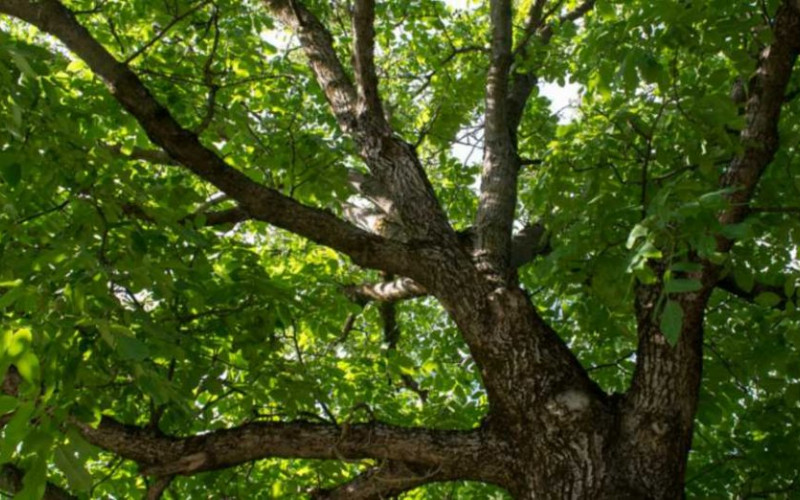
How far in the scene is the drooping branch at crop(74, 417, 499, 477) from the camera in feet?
12.6

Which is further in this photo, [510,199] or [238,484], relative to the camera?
[510,199]

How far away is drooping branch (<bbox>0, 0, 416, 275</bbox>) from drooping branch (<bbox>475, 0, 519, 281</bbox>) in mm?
811

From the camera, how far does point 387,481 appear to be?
3.90m

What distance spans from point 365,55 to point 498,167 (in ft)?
4.08

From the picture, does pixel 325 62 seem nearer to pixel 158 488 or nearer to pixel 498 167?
pixel 498 167

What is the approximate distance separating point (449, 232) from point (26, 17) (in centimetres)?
253

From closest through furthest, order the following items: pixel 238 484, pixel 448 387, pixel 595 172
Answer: pixel 595 172, pixel 238 484, pixel 448 387

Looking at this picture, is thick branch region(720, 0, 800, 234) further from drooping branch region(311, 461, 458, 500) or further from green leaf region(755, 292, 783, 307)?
drooping branch region(311, 461, 458, 500)

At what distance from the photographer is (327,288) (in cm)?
561

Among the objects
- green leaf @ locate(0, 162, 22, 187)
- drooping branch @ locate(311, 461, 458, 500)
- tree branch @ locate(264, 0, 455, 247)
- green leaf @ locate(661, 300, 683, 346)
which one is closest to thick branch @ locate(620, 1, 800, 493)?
drooping branch @ locate(311, 461, 458, 500)

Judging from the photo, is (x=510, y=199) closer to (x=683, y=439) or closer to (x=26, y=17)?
(x=683, y=439)

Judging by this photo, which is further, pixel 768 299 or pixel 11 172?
pixel 768 299

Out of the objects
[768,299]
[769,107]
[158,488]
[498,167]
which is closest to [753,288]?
[768,299]

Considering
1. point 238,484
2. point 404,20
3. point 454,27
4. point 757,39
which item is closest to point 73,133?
point 238,484
